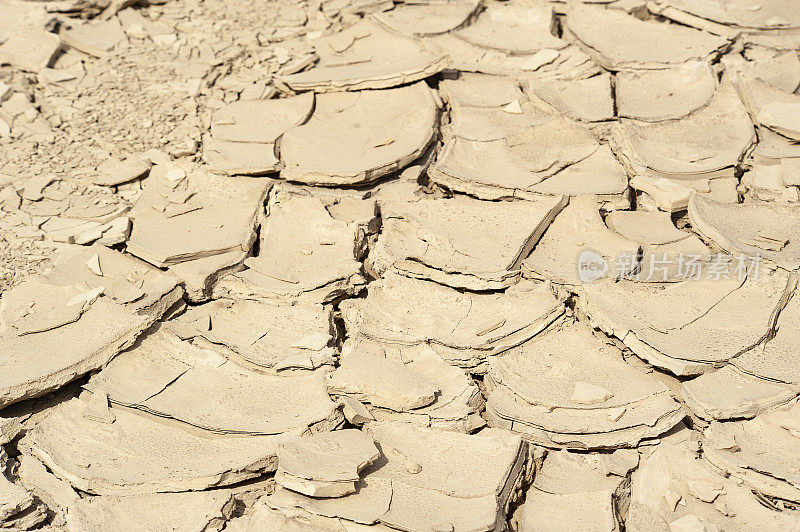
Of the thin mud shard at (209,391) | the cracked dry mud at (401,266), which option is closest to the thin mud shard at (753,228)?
the cracked dry mud at (401,266)

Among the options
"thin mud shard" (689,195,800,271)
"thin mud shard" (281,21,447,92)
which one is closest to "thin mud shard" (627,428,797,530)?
"thin mud shard" (689,195,800,271)

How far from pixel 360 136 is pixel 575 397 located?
4.34 ft

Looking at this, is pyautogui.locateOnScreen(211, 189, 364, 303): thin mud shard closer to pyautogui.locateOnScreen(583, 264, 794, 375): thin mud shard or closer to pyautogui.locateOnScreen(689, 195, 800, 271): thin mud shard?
pyautogui.locateOnScreen(583, 264, 794, 375): thin mud shard

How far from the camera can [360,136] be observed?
307cm

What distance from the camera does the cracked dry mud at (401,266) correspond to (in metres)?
2.00

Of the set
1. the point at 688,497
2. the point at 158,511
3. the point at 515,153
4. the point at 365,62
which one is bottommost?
the point at 688,497

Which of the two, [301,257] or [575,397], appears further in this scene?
[301,257]

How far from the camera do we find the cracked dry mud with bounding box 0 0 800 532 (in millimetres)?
2004

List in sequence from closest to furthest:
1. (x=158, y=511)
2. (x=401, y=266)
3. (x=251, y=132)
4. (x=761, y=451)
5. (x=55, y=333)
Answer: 1. (x=158, y=511)
2. (x=761, y=451)
3. (x=55, y=333)
4. (x=401, y=266)
5. (x=251, y=132)

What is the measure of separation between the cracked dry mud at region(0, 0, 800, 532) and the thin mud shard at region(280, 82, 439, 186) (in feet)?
0.04

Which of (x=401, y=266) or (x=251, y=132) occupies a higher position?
(x=251, y=132)

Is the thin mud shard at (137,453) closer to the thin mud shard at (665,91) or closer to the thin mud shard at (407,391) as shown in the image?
the thin mud shard at (407,391)

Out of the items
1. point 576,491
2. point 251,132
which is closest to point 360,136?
point 251,132

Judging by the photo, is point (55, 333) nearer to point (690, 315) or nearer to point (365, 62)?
point (365, 62)
